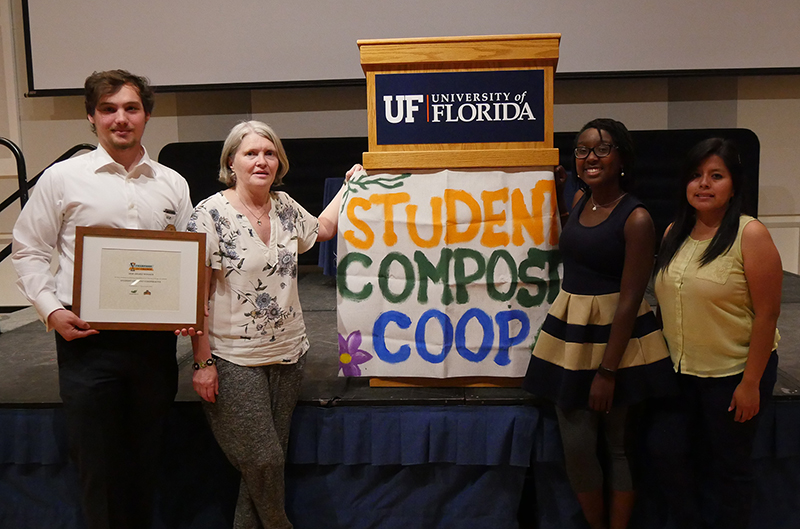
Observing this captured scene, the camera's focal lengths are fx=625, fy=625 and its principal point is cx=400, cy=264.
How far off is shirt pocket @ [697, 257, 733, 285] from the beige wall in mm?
3506

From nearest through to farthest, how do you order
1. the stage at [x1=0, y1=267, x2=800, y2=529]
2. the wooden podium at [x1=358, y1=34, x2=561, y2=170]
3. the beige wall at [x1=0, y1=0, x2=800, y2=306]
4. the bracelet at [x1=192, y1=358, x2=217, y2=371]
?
1. the bracelet at [x1=192, y1=358, x2=217, y2=371]
2. the wooden podium at [x1=358, y1=34, x2=561, y2=170]
3. the stage at [x1=0, y1=267, x2=800, y2=529]
4. the beige wall at [x1=0, y1=0, x2=800, y2=306]

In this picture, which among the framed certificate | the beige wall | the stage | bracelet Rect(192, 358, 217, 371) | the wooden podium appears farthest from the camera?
the beige wall

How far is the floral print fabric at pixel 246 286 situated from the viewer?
1658mm

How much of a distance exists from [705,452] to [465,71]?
1.31 meters

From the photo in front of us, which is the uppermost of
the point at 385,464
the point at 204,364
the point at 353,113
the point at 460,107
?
the point at 353,113

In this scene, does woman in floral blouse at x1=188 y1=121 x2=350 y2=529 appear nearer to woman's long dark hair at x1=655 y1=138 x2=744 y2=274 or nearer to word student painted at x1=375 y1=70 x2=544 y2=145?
word student painted at x1=375 y1=70 x2=544 y2=145

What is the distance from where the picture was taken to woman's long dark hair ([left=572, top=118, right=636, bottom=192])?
5.38 ft

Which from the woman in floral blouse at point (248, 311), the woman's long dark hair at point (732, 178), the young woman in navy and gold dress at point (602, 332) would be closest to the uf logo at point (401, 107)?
the woman in floral blouse at point (248, 311)

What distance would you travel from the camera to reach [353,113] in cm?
507

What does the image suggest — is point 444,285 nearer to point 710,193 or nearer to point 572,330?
point 572,330

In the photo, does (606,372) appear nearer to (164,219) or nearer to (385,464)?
(385,464)

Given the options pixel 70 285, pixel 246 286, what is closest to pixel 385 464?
pixel 246 286

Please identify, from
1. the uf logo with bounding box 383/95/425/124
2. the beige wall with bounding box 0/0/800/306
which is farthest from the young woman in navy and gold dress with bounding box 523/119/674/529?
the beige wall with bounding box 0/0/800/306

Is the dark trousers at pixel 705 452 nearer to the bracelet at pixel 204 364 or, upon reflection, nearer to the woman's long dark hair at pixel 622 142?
the woman's long dark hair at pixel 622 142
